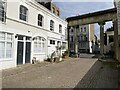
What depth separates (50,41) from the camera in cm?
2120

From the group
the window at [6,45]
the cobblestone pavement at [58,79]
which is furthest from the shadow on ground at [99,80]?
the window at [6,45]

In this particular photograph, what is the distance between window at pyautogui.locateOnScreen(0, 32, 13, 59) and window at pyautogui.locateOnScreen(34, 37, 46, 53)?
454 cm

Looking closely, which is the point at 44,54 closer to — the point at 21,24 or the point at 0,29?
the point at 21,24

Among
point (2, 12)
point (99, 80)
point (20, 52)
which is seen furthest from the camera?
point (20, 52)

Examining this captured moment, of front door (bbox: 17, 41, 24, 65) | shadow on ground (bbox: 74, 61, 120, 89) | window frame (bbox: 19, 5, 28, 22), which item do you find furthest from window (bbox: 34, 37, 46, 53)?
shadow on ground (bbox: 74, 61, 120, 89)

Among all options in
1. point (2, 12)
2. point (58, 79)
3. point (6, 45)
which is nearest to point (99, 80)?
point (58, 79)

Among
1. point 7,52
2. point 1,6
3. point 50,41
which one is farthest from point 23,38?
point 50,41

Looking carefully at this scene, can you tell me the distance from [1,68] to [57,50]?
12727mm

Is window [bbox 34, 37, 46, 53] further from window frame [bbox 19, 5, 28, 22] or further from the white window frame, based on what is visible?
window frame [bbox 19, 5, 28, 22]

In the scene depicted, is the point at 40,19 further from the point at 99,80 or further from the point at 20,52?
the point at 99,80

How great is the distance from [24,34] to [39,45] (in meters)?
3.84

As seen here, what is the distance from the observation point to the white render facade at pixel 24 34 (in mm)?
12180

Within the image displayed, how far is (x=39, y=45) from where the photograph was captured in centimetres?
1800

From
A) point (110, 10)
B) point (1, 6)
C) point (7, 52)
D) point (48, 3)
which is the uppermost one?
point (48, 3)
